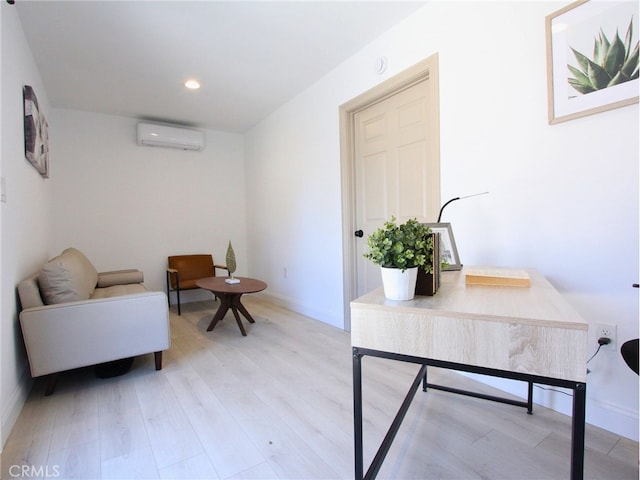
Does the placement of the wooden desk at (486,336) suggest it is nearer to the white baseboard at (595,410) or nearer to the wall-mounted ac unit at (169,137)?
the white baseboard at (595,410)

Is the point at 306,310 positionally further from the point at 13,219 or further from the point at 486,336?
the point at 486,336

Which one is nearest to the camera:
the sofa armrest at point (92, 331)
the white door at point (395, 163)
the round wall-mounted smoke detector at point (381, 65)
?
the sofa armrest at point (92, 331)

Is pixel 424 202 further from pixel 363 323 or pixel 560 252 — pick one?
pixel 363 323

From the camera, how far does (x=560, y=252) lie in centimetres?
158

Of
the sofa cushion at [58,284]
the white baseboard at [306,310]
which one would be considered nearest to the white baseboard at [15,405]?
the sofa cushion at [58,284]

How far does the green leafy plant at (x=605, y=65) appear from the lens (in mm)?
1338

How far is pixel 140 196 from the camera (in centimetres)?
415

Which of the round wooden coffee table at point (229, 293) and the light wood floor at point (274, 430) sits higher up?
the round wooden coffee table at point (229, 293)

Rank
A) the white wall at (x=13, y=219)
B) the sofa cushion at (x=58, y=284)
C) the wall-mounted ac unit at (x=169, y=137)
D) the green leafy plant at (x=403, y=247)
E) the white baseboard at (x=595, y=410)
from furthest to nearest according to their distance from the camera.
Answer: the wall-mounted ac unit at (x=169, y=137), the sofa cushion at (x=58, y=284), the white wall at (x=13, y=219), the white baseboard at (x=595, y=410), the green leafy plant at (x=403, y=247)

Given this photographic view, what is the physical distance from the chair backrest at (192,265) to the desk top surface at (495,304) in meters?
3.66

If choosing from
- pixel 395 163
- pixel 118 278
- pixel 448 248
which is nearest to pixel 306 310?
pixel 395 163

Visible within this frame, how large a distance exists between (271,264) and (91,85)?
108 inches

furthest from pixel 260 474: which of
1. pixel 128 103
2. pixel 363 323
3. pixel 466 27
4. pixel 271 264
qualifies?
pixel 128 103

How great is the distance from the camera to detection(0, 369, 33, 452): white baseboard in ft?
4.85
